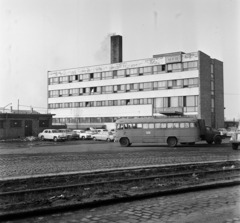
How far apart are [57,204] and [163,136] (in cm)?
2266

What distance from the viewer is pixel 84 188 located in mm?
8852

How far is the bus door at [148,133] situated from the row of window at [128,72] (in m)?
27.9

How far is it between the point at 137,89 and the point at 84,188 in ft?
170

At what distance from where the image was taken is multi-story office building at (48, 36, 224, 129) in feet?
178

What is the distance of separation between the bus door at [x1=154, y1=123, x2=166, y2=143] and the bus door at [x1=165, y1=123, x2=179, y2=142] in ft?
0.92

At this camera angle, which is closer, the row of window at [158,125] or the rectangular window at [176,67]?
the row of window at [158,125]

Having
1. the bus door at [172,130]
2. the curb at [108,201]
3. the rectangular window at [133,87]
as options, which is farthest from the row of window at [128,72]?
the curb at [108,201]

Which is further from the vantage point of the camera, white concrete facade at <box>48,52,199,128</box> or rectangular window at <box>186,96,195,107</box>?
white concrete facade at <box>48,52,199,128</box>

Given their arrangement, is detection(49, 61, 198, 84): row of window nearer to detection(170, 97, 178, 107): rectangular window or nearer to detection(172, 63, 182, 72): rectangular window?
detection(172, 63, 182, 72): rectangular window

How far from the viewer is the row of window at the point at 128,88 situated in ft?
180

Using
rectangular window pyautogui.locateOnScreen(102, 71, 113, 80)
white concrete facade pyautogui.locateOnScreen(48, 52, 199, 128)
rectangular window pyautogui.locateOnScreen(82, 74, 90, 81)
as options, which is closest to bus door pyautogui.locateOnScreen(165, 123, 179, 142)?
white concrete facade pyautogui.locateOnScreen(48, 52, 199, 128)

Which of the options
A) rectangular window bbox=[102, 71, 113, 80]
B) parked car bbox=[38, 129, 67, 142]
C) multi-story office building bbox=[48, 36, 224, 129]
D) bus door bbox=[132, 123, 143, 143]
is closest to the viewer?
bus door bbox=[132, 123, 143, 143]

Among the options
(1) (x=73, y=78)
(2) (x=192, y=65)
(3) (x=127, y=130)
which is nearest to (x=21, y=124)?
(3) (x=127, y=130)

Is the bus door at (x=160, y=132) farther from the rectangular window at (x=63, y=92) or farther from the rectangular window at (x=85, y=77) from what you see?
the rectangular window at (x=63, y=92)
